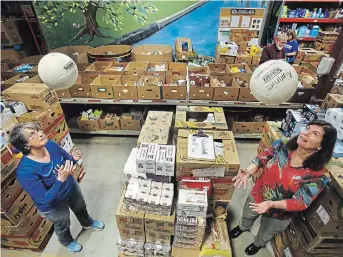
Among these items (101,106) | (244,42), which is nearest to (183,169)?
(101,106)

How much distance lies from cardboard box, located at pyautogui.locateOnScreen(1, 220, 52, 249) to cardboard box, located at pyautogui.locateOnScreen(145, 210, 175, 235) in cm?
134

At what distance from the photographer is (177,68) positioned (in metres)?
4.29

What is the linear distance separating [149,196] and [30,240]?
60.4 inches

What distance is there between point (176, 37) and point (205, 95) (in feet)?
8.50

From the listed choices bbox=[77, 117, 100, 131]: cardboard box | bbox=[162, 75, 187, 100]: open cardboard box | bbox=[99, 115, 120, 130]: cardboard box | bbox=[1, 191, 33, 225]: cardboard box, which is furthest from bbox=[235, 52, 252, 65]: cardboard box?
bbox=[1, 191, 33, 225]: cardboard box

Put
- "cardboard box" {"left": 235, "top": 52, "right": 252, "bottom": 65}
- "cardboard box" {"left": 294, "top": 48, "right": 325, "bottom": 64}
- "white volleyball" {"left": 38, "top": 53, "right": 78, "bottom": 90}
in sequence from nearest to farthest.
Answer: "white volleyball" {"left": 38, "top": 53, "right": 78, "bottom": 90}, "cardboard box" {"left": 235, "top": 52, "right": 252, "bottom": 65}, "cardboard box" {"left": 294, "top": 48, "right": 325, "bottom": 64}

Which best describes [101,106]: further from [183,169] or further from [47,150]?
[183,169]

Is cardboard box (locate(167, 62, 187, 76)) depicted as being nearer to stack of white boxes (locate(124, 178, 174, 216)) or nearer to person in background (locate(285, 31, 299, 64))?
person in background (locate(285, 31, 299, 64))

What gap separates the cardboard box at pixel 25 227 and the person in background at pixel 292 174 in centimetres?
223

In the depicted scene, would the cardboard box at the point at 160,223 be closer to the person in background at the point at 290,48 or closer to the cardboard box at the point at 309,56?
the person in background at the point at 290,48

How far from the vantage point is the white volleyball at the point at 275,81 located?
174 centimetres

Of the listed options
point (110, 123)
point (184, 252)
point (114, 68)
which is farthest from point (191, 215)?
point (114, 68)

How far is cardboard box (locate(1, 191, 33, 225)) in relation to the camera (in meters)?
2.02

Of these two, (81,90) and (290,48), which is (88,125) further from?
(290,48)
